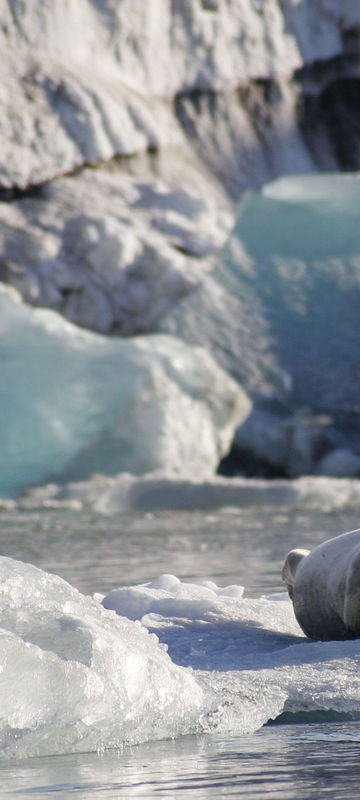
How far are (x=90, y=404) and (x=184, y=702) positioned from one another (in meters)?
6.82

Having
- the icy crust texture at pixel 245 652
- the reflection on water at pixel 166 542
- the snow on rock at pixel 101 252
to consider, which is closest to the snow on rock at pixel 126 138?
the snow on rock at pixel 101 252

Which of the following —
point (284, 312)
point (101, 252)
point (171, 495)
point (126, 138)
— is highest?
point (126, 138)

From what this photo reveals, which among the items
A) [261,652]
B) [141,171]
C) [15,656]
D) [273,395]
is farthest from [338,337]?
[15,656]

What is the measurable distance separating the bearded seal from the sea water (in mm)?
85

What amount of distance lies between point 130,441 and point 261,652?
21.0ft

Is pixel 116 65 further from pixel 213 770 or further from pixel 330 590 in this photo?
pixel 213 770

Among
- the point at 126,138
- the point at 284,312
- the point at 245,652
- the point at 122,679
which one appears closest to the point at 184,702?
the point at 122,679

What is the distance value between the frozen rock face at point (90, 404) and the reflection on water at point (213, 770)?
22.4 ft

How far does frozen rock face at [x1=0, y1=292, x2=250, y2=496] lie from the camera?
8.90m

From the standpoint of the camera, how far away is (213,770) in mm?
1881

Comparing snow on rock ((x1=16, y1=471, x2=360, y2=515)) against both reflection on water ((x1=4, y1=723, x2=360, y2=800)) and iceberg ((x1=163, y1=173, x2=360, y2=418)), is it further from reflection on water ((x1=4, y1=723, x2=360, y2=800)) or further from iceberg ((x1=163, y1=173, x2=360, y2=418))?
reflection on water ((x1=4, y1=723, x2=360, y2=800))

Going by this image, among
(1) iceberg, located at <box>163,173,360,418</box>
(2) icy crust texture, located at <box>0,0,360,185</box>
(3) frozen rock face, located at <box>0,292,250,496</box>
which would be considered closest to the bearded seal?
(3) frozen rock face, located at <box>0,292,250,496</box>

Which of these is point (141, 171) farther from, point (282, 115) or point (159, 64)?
point (282, 115)

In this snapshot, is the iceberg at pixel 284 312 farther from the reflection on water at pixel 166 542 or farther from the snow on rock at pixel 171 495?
the reflection on water at pixel 166 542
